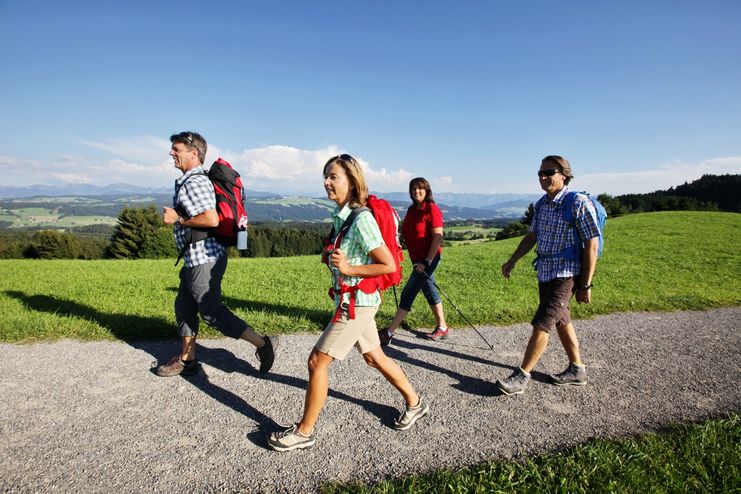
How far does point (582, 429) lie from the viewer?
11.4ft

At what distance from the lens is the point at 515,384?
4.15 metres

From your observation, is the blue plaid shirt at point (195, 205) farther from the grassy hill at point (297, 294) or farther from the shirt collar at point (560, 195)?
the shirt collar at point (560, 195)

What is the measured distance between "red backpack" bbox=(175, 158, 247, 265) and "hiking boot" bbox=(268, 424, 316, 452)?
214cm

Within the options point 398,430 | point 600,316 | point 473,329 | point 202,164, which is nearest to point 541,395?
point 398,430

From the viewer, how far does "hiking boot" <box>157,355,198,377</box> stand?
435cm

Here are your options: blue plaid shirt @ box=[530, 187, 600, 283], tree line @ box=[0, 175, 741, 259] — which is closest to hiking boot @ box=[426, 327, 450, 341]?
blue plaid shirt @ box=[530, 187, 600, 283]

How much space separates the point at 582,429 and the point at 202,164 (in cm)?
468

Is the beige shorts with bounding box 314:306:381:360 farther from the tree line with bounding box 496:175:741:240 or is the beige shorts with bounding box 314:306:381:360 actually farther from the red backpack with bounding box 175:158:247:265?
the tree line with bounding box 496:175:741:240

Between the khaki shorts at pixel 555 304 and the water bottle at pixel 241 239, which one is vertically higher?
the water bottle at pixel 241 239

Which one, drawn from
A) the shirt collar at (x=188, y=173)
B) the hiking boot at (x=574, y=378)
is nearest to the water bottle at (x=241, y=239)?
the shirt collar at (x=188, y=173)

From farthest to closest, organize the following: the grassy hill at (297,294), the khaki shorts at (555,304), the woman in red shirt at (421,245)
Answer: the grassy hill at (297,294) < the woman in red shirt at (421,245) < the khaki shorts at (555,304)

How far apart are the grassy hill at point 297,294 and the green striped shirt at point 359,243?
3.28m

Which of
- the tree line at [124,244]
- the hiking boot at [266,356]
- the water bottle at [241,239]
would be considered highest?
the water bottle at [241,239]

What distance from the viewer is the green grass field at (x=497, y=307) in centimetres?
273
